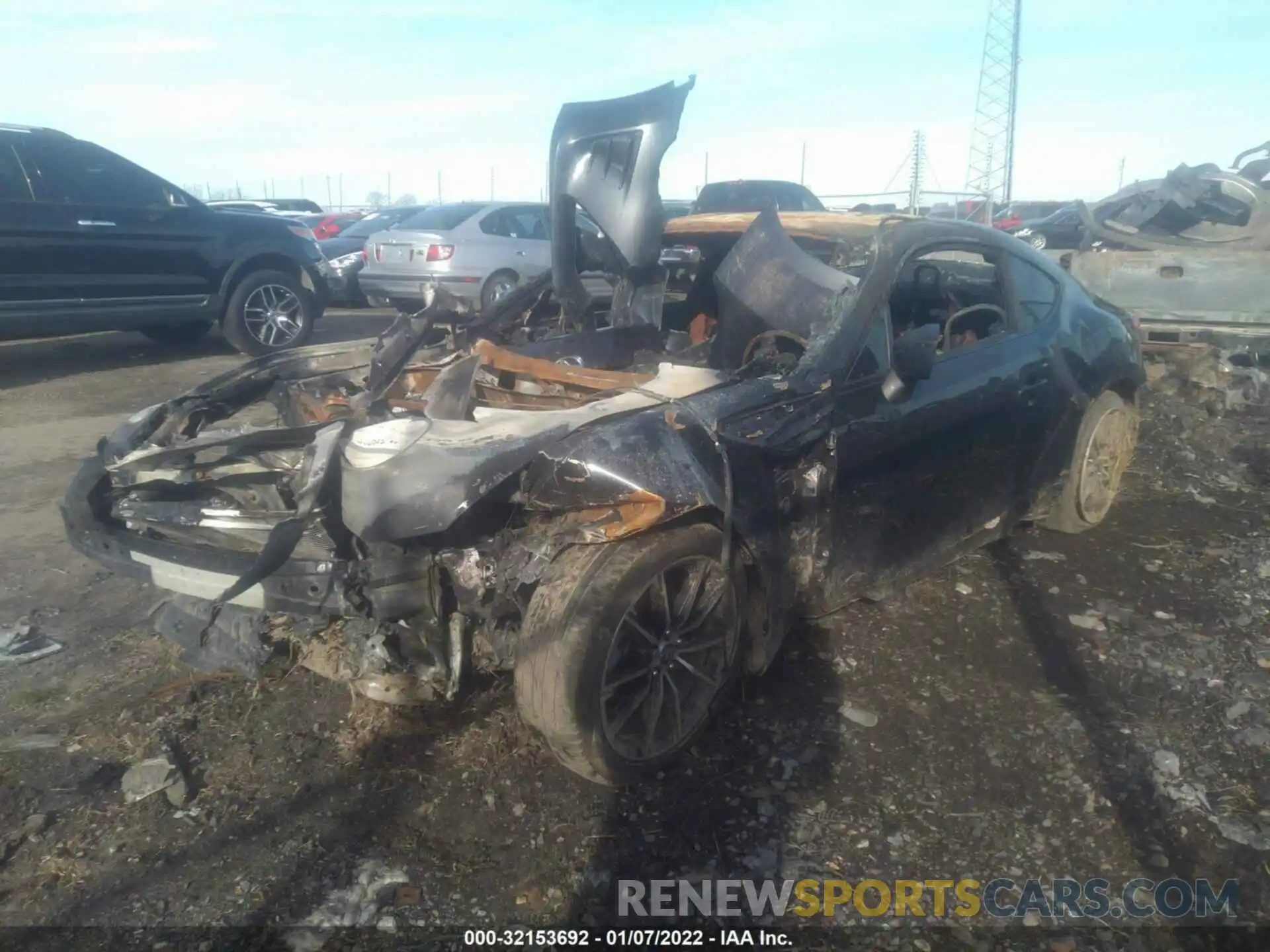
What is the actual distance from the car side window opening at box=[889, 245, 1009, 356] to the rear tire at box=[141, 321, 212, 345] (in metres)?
7.63

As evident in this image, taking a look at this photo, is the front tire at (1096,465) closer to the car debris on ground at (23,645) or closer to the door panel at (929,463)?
the door panel at (929,463)

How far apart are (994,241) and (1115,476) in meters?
1.54

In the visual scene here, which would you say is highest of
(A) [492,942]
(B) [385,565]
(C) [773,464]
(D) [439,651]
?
(C) [773,464]

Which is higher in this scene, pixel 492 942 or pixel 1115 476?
pixel 1115 476

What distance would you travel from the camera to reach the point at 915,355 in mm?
3061

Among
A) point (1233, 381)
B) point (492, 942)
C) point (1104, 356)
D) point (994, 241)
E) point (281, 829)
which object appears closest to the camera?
point (492, 942)

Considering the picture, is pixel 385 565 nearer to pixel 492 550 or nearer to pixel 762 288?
pixel 492 550

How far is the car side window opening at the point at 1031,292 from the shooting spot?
4.05 metres

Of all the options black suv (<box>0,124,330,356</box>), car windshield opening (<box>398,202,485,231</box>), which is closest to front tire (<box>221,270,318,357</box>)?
black suv (<box>0,124,330,356</box>)

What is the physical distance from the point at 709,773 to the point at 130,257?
782 centimetres

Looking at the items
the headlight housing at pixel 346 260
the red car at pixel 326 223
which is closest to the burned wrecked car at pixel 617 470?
→ the headlight housing at pixel 346 260

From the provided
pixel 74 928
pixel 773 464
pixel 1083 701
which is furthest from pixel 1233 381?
pixel 74 928

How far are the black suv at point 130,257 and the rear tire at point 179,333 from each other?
0.9 inches

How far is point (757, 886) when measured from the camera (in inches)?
93.0
